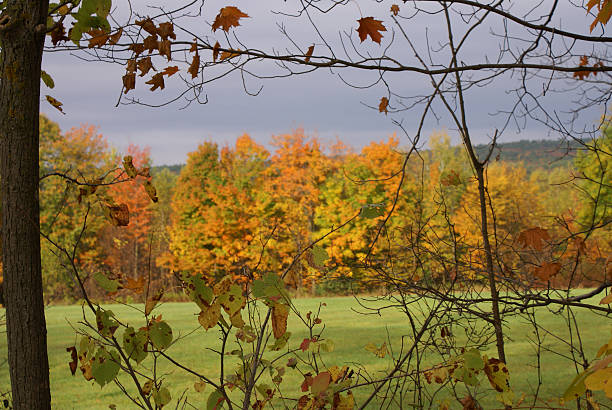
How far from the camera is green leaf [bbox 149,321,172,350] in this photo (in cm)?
206

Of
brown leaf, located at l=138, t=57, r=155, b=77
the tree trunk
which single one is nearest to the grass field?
the tree trunk

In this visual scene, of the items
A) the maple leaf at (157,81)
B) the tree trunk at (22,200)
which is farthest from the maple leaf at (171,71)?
the tree trunk at (22,200)

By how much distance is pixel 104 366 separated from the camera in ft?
6.91

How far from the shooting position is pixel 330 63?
2629 mm

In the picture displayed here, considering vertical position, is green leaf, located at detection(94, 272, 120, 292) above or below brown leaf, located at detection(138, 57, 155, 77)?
below

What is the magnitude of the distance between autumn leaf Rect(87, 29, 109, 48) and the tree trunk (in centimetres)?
20

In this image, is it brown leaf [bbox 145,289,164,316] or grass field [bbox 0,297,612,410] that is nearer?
brown leaf [bbox 145,289,164,316]

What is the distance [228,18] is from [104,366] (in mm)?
1490

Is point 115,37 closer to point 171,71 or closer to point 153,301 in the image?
point 171,71

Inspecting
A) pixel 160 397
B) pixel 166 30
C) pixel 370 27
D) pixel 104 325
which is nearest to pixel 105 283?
pixel 104 325

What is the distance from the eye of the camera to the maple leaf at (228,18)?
2520 millimetres

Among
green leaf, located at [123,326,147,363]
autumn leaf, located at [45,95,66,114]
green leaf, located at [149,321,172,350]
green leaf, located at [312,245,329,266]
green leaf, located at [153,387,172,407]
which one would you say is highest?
autumn leaf, located at [45,95,66,114]

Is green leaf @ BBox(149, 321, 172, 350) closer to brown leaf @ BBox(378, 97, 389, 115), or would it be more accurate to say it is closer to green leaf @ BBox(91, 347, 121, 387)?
green leaf @ BBox(91, 347, 121, 387)

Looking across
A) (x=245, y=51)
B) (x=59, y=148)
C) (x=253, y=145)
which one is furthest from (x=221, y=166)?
(x=245, y=51)
